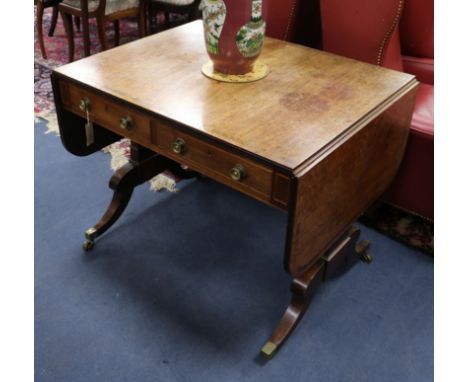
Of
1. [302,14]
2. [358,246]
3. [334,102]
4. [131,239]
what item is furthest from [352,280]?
[302,14]

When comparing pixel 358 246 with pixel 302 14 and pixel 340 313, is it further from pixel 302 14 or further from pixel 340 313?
pixel 302 14

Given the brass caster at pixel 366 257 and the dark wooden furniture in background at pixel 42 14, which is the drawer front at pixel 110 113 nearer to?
the brass caster at pixel 366 257

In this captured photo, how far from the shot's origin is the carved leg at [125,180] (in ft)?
5.25

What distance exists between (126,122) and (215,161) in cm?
28

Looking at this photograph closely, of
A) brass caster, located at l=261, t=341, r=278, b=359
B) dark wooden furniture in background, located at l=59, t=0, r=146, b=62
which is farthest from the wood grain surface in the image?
dark wooden furniture in background, located at l=59, t=0, r=146, b=62

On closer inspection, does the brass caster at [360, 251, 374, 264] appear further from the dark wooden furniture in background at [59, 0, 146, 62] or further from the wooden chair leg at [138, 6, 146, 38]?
the wooden chair leg at [138, 6, 146, 38]

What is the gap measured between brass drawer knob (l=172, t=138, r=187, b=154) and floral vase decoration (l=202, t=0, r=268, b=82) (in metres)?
0.24

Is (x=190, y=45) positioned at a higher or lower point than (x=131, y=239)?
higher

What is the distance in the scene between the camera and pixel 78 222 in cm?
173

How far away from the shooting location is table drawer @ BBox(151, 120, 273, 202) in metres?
1.00

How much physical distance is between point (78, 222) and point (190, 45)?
0.76 meters

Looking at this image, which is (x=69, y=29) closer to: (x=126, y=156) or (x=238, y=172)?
(x=126, y=156)

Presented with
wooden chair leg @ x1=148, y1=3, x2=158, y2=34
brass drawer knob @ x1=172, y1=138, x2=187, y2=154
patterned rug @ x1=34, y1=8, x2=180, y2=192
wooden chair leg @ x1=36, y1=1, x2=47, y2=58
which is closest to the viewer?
brass drawer knob @ x1=172, y1=138, x2=187, y2=154

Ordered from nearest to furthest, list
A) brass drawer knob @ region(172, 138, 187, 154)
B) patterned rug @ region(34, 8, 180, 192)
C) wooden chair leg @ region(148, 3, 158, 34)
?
brass drawer knob @ region(172, 138, 187, 154) < patterned rug @ region(34, 8, 180, 192) < wooden chair leg @ region(148, 3, 158, 34)
